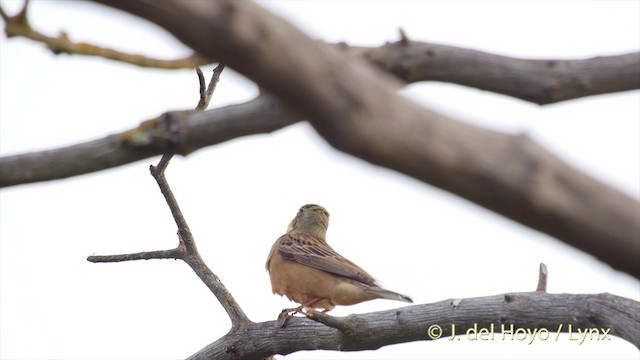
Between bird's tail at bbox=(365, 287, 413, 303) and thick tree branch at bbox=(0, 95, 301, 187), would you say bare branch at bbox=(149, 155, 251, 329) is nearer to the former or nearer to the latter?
bird's tail at bbox=(365, 287, 413, 303)

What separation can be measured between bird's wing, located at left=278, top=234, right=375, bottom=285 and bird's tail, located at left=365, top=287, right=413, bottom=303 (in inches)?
9.6

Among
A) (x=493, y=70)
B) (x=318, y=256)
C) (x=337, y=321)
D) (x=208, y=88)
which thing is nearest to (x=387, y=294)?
(x=337, y=321)

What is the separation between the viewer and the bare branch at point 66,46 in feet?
12.8

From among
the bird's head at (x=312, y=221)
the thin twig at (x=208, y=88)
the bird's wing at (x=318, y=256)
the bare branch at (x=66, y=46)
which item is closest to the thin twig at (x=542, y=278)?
the bird's wing at (x=318, y=256)

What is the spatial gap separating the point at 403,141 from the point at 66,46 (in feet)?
6.17

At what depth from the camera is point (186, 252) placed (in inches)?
337

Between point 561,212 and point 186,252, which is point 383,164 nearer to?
point 561,212

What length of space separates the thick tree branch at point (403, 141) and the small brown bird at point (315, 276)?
4964 mm

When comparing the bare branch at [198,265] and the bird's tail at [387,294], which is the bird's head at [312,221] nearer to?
the bare branch at [198,265]

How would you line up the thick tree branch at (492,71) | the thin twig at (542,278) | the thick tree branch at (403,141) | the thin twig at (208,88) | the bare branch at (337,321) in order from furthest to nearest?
the thin twig at (542,278), the bare branch at (337,321), the thin twig at (208,88), the thick tree branch at (492,71), the thick tree branch at (403,141)

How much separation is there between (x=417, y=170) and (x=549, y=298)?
426 cm

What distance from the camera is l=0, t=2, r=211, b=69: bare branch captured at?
3910 mm

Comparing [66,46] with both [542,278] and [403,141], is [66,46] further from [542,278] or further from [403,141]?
[542,278]

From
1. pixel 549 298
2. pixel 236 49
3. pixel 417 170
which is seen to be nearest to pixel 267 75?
pixel 236 49
